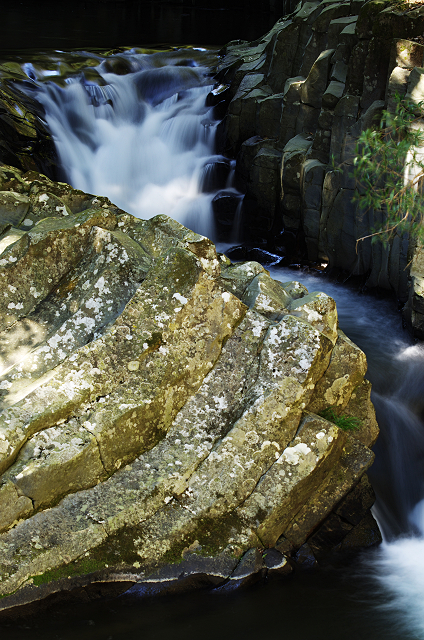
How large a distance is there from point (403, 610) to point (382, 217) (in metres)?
6.36

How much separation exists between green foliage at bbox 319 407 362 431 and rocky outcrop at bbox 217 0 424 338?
11.3 ft

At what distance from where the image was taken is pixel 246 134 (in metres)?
12.6

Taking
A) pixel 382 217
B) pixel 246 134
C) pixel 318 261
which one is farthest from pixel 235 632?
pixel 246 134

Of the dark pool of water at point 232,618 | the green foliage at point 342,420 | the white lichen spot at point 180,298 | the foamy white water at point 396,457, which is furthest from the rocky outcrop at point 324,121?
the dark pool of water at point 232,618

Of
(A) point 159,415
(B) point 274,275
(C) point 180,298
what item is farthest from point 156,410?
(B) point 274,275

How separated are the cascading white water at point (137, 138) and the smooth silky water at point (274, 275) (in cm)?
3

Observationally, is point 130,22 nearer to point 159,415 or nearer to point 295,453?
point 159,415

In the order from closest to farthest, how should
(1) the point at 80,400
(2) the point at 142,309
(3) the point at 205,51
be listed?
(1) the point at 80,400 → (2) the point at 142,309 → (3) the point at 205,51

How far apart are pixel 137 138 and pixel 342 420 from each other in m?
9.80

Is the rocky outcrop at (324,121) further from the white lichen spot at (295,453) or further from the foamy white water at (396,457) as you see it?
the white lichen spot at (295,453)

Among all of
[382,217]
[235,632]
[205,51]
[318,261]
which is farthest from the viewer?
[205,51]

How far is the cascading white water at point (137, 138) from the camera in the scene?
12.2m

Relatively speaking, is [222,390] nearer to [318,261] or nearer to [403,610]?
[403,610]

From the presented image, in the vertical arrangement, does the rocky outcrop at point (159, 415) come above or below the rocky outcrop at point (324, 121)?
below
